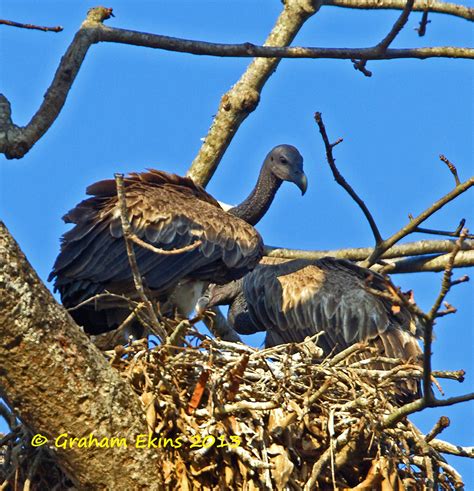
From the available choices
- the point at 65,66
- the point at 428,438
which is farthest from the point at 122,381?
the point at 65,66

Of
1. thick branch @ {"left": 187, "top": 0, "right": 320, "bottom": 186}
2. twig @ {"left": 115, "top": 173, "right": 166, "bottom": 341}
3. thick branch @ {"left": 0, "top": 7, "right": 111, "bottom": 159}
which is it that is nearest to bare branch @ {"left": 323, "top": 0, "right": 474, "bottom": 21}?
thick branch @ {"left": 187, "top": 0, "right": 320, "bottom": 186}

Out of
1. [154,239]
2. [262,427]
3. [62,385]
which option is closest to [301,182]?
[154,239]

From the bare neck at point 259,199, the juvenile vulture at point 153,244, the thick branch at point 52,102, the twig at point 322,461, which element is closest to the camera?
the twig at point 322,461

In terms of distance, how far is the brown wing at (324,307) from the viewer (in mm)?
9953

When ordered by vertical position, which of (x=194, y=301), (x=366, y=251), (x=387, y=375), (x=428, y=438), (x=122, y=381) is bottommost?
(x=122, y=381)

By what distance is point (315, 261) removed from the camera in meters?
10.4

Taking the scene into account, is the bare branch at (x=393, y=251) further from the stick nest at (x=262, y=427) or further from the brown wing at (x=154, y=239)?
the stick nest at (x=262, y=427)

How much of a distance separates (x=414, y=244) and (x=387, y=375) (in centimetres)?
243

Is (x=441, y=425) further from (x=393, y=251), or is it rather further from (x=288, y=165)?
(x=288, y=165)

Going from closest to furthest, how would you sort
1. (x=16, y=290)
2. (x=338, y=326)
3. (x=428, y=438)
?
1. (x=16, y=290)
2. (x=428, y=438)
3. (x=338, y=326)

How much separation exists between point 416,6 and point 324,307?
2.75 m

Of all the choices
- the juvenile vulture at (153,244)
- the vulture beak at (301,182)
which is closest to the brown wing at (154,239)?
the juvenile vulture at (153,244)

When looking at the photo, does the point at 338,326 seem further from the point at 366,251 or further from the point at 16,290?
the point at 16,290

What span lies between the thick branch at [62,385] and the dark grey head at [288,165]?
16.6ft
